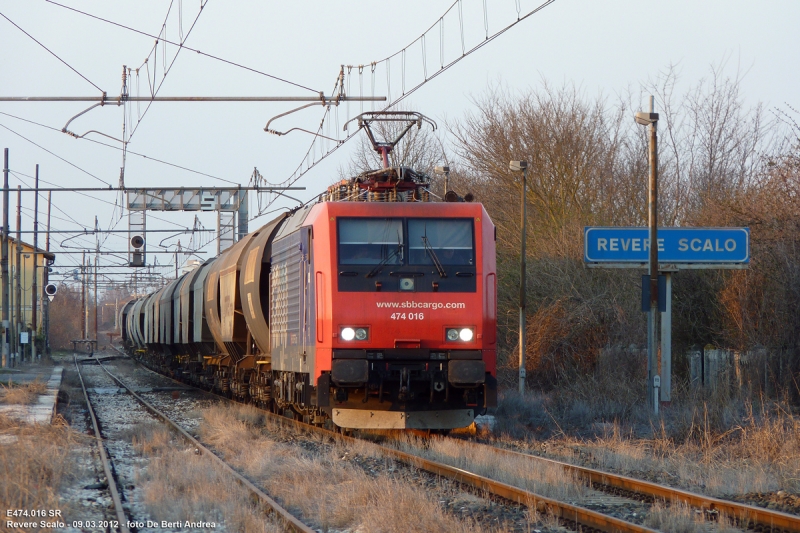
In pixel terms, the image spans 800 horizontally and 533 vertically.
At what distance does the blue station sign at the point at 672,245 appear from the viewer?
1603 cm

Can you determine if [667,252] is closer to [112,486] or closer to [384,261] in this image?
[384,261]

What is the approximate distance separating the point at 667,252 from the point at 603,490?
7.97 meters

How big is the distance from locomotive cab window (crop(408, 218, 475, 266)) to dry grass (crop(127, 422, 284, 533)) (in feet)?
12.2

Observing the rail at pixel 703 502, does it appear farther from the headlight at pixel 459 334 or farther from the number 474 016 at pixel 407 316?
the number 474 016 at pixel 407 316

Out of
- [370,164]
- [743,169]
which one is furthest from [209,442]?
[370,164]

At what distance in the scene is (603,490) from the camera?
30.5 feet

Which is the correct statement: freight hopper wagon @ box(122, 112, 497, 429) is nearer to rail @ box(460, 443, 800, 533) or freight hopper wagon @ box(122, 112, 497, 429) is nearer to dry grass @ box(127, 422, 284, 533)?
dry grass @ box(127, 422, 284, 533)

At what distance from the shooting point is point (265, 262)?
1619cm

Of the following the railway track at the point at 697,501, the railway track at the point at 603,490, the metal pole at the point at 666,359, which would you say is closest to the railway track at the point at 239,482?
the railway track at the point at 603,490

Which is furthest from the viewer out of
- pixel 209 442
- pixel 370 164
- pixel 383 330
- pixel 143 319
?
pixel 143 319

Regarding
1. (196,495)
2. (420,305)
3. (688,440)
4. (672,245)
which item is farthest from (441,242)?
(672,245)

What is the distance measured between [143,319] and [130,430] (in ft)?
94.0

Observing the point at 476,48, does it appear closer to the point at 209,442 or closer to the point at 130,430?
the point at 209,442

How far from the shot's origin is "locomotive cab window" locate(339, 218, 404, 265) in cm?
1215
